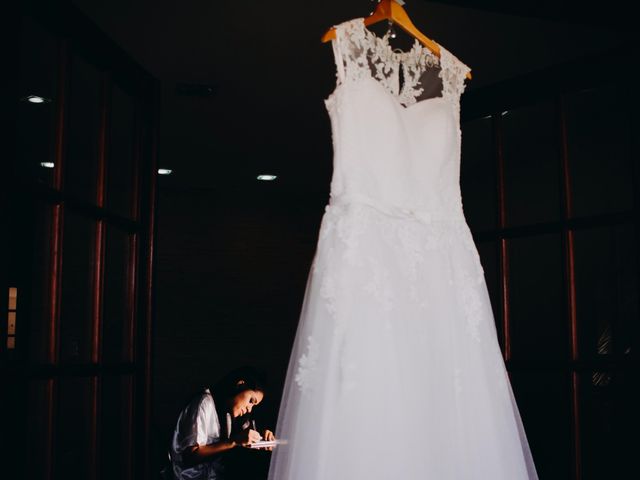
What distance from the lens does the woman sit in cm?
311

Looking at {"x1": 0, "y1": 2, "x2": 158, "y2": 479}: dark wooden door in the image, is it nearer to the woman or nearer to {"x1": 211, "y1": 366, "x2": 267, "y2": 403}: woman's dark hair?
the woman

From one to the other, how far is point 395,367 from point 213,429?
1841mm

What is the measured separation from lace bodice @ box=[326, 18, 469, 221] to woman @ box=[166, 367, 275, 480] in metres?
1.82

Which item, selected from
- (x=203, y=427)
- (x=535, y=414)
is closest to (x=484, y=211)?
(x=535, y=414)

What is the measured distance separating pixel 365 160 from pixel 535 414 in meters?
4.65

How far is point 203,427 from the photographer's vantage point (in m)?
3.14

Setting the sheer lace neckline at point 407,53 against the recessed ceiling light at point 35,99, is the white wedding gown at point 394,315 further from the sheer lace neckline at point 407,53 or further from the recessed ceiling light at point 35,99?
the recessed ceiling light at point 35,99

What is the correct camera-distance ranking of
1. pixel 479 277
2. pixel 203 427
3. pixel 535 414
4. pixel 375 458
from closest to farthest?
pixel 375 458 → pixel 479 277 → pixel 203 427 → pixel 535 414

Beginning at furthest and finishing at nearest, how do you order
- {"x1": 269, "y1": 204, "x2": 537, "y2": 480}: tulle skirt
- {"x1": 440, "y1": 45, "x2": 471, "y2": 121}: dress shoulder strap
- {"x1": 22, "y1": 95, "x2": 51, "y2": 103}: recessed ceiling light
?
{"x1": 22, "y1": 95, "x2": 51, "y2": 103}: recessed ceiling light
{"x1": 440, "y1": 45, "x2": 471, "y2": 121}: dress shoulder strap
{"x1": 269, "y1": 204, "x2": 537, "y2": 480}: tulle skirt

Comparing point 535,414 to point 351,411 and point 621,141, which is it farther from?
point 351,411

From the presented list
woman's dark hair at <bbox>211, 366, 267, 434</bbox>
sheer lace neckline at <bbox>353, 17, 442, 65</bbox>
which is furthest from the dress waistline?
woman's dark hair at <bbox>211, 366, 267, 434</bbox>

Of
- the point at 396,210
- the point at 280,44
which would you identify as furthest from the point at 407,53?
the point at 280,44

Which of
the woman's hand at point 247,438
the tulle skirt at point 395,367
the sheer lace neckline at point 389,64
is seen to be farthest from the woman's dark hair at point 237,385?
the sheer lace neckline at point 389,64

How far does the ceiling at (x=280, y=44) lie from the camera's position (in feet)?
9.80
